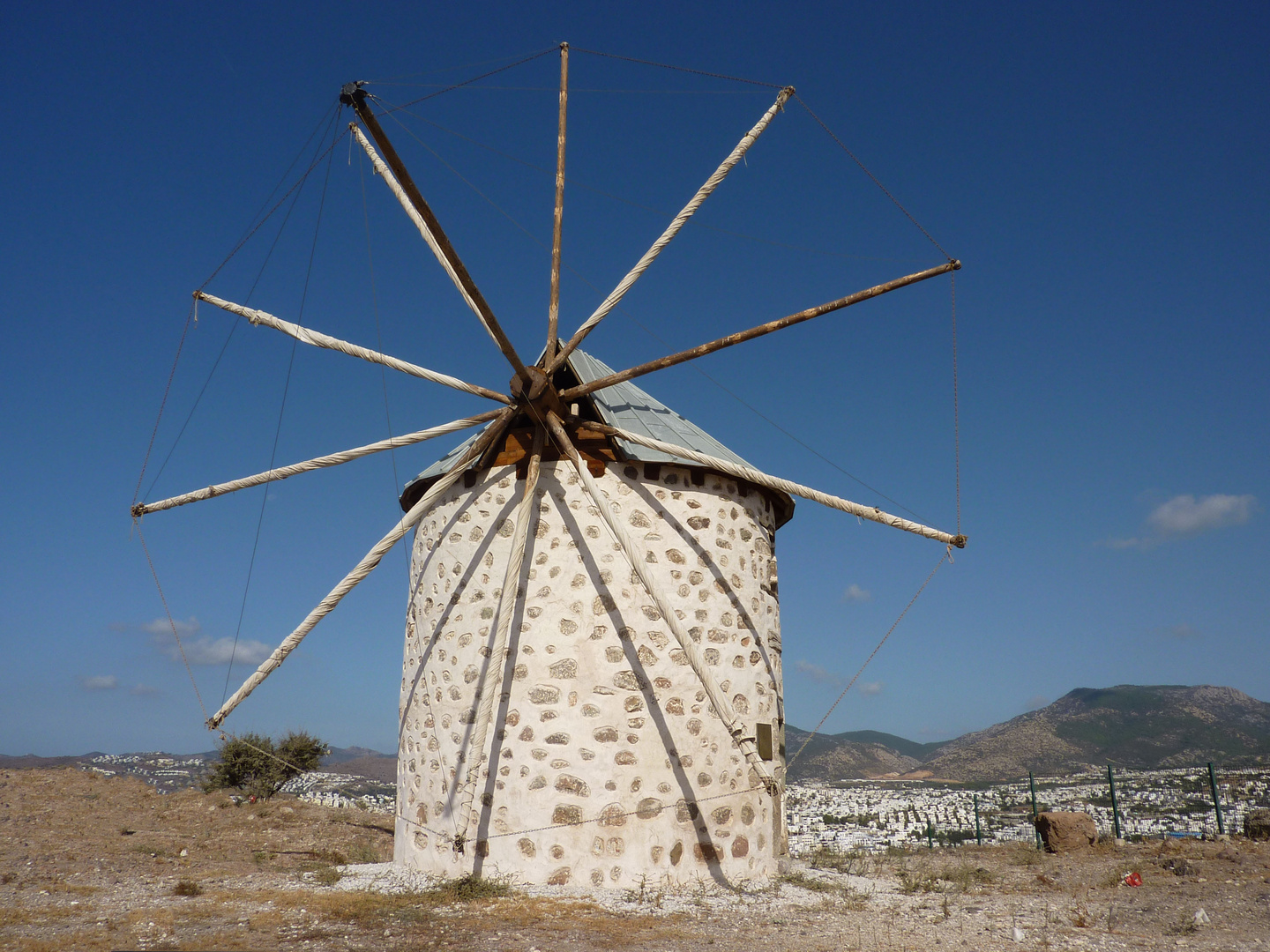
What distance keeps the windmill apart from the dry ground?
0.57 metres

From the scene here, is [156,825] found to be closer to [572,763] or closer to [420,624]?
[420,624]

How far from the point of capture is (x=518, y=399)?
24.9ft

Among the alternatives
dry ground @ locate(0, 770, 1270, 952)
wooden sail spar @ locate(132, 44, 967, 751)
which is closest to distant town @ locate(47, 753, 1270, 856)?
dry ground @ locate(0, 770, 1270, 952)

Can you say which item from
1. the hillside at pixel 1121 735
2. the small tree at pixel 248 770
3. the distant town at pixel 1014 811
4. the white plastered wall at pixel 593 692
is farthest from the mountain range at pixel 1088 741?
the white plastered wall at pixel 593 692

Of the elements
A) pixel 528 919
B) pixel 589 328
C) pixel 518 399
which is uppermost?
pixel 589 328

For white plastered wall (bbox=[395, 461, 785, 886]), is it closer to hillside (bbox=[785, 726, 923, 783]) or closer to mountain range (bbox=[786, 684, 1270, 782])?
mountain range (bbox=[786, 684, 1270, 782])

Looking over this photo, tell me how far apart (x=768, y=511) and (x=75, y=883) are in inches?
289

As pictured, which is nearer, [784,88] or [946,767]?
[784,88]

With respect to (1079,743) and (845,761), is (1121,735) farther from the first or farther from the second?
(845,761)

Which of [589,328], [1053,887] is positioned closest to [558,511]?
[589,328]

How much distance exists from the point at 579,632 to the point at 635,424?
230 cm

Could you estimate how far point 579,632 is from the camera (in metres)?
7.29

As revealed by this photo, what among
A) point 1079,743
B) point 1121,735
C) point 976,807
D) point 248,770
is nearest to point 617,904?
point 976,807

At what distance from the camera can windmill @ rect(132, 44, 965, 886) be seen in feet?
22.8
